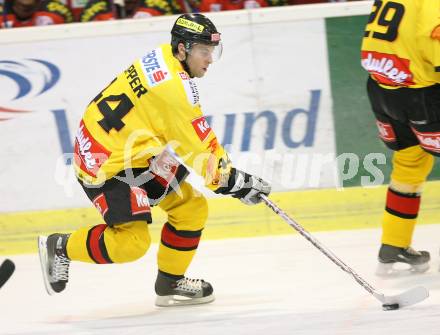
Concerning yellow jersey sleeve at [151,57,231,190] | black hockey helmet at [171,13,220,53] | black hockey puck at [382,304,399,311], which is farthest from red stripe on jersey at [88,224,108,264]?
black hockey puck at [382,304,399,311]

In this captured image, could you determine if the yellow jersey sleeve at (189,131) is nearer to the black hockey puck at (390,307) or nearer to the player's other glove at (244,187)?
the player's other glove at (244,187)

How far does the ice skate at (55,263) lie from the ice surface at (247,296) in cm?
16

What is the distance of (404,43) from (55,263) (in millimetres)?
1784

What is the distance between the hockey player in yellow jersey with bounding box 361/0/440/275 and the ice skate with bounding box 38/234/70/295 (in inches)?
58.4

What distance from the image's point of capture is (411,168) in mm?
4445

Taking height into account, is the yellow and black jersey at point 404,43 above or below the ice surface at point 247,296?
above

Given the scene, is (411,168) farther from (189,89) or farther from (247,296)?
(189,89)

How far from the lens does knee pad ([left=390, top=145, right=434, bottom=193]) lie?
4426 mm

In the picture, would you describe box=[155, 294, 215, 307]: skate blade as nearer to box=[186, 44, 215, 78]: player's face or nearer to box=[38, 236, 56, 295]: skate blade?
box=[38, 236, 56, 295]: skate blade

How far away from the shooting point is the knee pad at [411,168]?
4.43 metres

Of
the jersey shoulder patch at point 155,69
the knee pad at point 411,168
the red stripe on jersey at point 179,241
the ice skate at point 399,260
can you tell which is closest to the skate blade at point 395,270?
the ice skate at point 399,260

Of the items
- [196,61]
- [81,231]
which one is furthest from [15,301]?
[196,61]

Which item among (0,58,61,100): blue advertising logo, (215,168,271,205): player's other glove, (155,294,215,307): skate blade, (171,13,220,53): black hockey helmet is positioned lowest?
(155,294,215,307): skate blade

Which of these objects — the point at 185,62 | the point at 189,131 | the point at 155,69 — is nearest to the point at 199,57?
the point at 185,62
